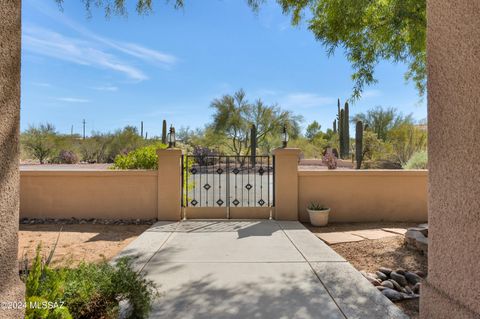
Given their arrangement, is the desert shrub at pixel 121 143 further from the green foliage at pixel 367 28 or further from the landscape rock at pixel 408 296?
the landscape rock at pixel 408 296

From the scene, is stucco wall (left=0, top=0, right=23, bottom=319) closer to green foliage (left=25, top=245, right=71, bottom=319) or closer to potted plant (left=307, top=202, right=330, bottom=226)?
green foliage (left=25, top=245, right=71, bottom=319)

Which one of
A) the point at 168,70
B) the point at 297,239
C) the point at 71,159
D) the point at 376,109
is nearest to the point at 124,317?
the point at 297,239

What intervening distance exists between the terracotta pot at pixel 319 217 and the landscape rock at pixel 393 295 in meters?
3.45

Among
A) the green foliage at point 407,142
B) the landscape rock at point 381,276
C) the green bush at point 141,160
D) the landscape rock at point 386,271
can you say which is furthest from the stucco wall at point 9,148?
the green foliage at point 407,142

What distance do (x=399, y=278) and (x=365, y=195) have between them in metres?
3.67

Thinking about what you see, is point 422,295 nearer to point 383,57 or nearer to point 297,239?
point 297,239

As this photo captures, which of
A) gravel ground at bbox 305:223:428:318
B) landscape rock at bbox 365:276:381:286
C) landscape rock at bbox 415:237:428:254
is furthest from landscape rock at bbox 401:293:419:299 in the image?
landscape rock at bbox 415:237:428:254

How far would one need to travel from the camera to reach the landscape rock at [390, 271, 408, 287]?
3979mm

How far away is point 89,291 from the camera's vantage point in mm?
2359

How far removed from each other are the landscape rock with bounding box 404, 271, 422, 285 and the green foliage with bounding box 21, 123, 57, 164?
25797mm

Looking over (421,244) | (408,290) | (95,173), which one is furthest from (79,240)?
(421,244)

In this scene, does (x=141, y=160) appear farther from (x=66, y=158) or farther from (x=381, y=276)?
(x=66, y=158)

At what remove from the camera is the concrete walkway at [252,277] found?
2.99 m

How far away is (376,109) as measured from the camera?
31.9 m
